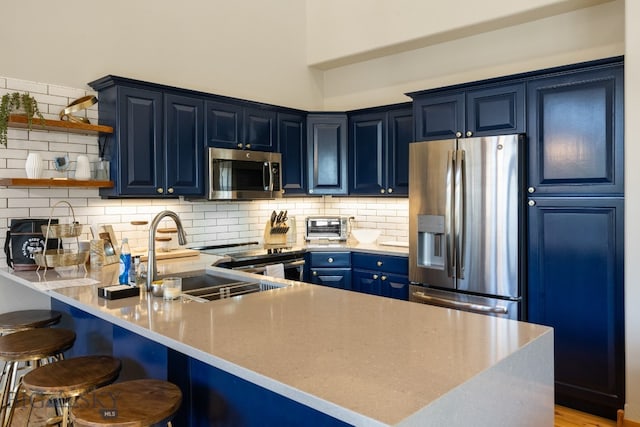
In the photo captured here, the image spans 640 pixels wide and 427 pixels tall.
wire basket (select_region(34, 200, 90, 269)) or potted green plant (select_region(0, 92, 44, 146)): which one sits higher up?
potted green plant (select_region(0, 92, 44, 146))

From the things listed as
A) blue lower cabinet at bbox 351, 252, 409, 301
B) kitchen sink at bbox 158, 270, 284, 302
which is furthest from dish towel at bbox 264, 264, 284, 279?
kitchen sink at bbox 158, 270, 284, 302

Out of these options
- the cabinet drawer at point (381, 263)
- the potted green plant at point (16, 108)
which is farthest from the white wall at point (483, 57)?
the potted green plant at point (16, 108)

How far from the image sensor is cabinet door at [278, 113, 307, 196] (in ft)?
15.5

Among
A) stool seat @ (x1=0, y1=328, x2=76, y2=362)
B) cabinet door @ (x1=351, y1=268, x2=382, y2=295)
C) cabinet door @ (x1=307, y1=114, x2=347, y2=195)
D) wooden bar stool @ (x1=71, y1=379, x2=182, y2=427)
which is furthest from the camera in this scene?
cabinet door @ (x1=307, y1=114, x2=347, y2=195)

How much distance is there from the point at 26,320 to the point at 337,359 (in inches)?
94.6

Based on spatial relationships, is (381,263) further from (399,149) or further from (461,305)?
(399,149)

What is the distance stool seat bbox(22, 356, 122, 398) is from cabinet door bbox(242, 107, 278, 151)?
101 inches

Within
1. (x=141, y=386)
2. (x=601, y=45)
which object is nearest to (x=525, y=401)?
(x=141, y=386)

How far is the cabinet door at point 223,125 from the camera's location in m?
4.11

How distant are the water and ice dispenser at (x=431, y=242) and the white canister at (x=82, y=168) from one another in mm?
2421

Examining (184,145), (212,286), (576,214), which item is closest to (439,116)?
(576,214)

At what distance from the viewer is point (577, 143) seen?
10.5ft

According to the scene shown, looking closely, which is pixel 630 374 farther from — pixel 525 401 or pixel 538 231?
pixel 525 401

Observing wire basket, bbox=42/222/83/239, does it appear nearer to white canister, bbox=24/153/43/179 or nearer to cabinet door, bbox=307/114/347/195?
white canister, bbox=24/153/43/179
